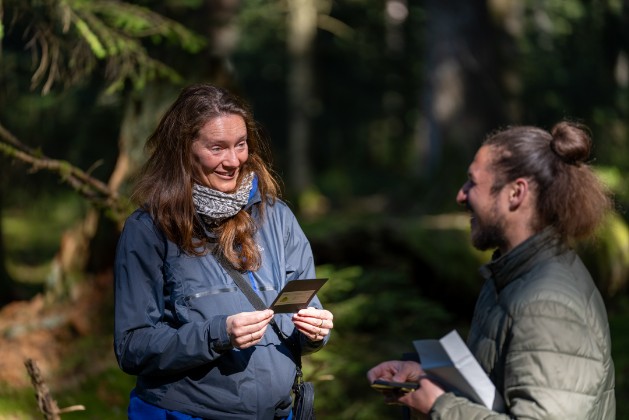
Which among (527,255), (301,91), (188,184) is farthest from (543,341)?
(301,91)

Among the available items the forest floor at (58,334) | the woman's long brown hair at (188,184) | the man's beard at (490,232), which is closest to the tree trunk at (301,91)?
the forest floor at (58,334)

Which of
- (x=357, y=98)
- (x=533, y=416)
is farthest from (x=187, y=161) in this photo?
(x=357, y=98)

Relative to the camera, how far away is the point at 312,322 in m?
3.42

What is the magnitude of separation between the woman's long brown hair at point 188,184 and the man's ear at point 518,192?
41.5 inches

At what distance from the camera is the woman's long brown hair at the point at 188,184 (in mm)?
3504

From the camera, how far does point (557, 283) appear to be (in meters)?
2.88

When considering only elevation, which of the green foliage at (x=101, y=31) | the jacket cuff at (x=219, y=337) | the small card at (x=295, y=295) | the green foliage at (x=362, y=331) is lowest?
the green foliage at (x=362, y=331)

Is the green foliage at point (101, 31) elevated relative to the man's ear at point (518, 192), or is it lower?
elevated

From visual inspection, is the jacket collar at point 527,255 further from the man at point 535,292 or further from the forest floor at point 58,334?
the forest floor at point 58,334

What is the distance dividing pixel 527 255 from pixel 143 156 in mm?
5684

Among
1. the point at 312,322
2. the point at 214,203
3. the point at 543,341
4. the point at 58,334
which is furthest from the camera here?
the point at 58,334

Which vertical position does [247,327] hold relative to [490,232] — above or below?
below

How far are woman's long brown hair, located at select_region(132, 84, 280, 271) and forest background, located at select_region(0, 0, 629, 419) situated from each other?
183 cm

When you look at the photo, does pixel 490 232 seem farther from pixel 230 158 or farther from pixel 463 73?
pixel 463 73
